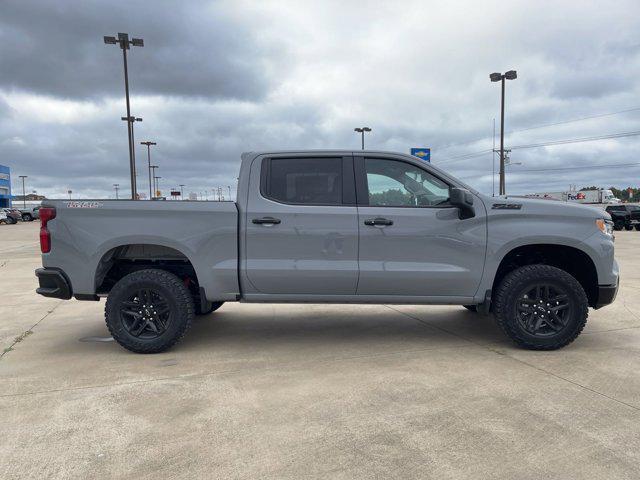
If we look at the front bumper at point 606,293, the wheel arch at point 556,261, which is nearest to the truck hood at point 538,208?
the wheel arch at point 556,261

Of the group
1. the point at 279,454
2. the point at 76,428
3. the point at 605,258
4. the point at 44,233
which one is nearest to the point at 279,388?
the point at 279,454

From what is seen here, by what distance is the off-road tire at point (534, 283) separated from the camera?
174 inches

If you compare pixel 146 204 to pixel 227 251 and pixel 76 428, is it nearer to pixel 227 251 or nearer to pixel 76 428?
pixel 227 251

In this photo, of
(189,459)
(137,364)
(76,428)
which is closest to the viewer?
(189,459)

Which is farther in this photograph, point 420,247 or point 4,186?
point 4,186

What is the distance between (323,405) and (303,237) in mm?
1637

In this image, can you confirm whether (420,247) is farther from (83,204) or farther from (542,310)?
(83,204)

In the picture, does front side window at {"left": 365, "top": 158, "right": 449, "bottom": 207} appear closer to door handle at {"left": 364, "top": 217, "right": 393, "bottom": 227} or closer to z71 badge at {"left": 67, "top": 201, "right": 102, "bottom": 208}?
door handle at {"left": 364, "top": 217, "right": 393, "bottom": 227}

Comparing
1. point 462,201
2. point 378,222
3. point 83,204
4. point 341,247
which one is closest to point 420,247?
point 378,222

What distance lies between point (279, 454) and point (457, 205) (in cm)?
273

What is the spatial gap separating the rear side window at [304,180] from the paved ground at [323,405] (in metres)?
1.51

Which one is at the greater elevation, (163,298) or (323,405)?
(163,298)

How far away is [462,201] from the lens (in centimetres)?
417

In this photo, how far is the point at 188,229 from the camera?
176 inches
